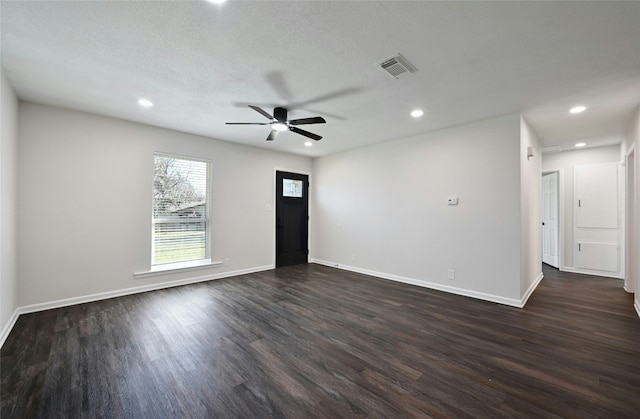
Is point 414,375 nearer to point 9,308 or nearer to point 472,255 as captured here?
point 472,255

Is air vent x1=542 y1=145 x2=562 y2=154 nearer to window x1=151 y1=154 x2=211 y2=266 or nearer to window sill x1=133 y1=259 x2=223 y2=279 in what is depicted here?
window x1=151 y1=154 x2=211 y2=266

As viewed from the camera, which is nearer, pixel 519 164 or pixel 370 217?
pixel 519 164

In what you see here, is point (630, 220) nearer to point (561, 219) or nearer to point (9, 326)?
point (561, 219)

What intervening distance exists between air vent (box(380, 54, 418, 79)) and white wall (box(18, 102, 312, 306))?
141 inches

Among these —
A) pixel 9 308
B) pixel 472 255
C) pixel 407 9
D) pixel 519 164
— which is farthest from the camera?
pixel 472 255

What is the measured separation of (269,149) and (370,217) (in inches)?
104

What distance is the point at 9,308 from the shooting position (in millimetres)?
2746

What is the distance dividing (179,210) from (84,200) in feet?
4.07

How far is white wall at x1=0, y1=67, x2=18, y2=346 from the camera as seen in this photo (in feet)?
8.15

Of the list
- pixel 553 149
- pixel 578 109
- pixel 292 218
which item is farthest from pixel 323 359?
pixel 553 149

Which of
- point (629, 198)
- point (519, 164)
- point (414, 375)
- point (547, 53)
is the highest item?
point (547, 53)

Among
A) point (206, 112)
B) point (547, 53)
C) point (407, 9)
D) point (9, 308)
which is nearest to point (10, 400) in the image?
point (9, 308)

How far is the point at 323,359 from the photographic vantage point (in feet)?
7.19

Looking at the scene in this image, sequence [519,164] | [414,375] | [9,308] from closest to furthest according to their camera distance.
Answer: [414,375], [9,308], [519,164]
